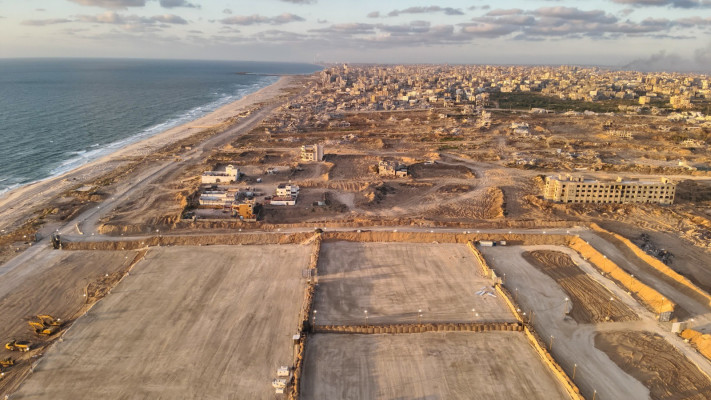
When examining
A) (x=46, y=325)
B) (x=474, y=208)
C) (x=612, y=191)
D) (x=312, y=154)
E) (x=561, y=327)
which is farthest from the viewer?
(x=312, y=154)

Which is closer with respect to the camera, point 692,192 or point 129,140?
point 692,192

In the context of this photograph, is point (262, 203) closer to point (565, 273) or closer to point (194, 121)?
point (565, 273)

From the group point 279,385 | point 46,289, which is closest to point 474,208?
point 279,385

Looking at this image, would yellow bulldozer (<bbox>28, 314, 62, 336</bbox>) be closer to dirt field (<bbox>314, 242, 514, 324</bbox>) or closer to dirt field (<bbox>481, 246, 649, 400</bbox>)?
dirt field (<bbox>314, 242, 514, 324</bbox>)

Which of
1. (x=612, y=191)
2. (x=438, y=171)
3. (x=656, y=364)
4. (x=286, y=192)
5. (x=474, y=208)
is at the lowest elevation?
(x=656, y=364)

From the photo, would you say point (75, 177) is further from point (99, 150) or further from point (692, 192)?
point (692, 192)

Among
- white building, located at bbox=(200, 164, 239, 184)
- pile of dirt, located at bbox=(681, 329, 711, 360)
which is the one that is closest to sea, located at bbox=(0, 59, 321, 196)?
white building, located at bbox=(200, 164, 239, 184)
